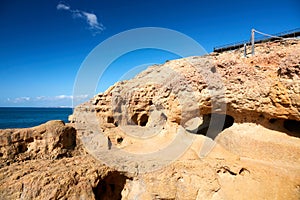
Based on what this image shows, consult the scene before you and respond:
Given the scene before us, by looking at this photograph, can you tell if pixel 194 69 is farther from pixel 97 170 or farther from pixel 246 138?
pixel 97 170

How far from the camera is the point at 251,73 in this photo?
5.33 meters

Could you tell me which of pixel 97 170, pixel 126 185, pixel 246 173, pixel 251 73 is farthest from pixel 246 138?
pixel 97 170

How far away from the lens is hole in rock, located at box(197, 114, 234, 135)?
698cm

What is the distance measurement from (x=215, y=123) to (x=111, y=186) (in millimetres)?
4678

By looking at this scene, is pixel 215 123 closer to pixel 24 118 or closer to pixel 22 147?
pixel 22 147

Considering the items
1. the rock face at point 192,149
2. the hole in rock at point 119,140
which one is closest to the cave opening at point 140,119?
the rock face at point 192,149

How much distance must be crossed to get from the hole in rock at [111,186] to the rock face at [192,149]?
0.02 m

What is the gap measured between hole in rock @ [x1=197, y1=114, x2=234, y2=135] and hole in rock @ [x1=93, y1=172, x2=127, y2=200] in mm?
4313

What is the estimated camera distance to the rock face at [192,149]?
10.9ft

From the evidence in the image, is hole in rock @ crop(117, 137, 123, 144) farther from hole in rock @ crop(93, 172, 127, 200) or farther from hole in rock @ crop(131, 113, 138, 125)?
hole in rock @ crop(131, 113, 138, 125)

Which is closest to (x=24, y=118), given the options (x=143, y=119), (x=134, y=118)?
(x=134, y=118)

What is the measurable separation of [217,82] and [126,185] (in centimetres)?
424

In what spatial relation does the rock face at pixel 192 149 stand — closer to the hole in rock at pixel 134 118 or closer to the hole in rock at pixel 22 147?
the hole in rock at pixel 22 147

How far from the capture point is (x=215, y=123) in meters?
7.07
